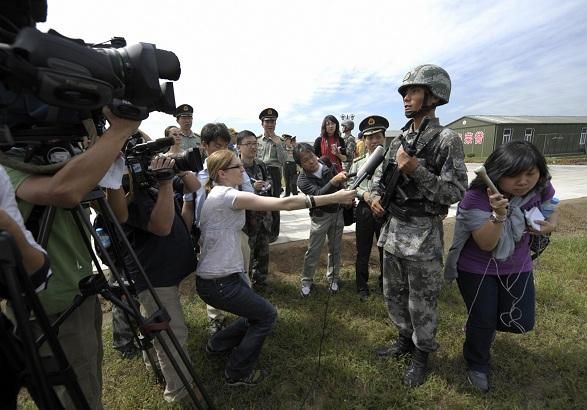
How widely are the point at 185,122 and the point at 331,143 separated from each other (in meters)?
2.75

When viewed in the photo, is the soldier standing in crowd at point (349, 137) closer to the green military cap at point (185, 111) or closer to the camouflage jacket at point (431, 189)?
the green military cap at point (185, 111)

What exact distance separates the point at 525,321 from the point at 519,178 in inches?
44.0

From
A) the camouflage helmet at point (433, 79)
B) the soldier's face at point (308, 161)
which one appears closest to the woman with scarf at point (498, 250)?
the camouflage helmet at point (433, 79)

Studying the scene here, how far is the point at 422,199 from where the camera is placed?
8.24 feet

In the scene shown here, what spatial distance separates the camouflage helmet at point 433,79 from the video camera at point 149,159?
1749 mm

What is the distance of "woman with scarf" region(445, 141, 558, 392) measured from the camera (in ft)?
7.63

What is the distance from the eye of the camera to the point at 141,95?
1.14m

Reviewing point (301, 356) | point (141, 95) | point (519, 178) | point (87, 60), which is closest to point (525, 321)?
point (519, 178)

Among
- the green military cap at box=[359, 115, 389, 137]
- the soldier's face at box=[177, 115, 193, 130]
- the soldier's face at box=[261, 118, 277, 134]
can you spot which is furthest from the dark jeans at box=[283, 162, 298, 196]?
the green military cap at box=[359, 115, 389, 137]

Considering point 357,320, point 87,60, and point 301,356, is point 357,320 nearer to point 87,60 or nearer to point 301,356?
point 301,356

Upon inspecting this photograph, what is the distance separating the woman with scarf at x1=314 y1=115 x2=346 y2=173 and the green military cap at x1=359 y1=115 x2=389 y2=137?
1.33 meters

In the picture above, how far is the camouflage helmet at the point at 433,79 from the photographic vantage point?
2455mm

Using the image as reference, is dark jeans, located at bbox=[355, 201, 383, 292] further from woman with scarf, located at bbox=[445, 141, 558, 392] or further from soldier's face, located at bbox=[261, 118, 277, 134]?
soldier's face, located at bbox=[261, 118, 277, 134]

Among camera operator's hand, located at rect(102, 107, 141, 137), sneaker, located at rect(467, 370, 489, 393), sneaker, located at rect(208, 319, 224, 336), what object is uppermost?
camera operator's hand, located at rect(102, 107, 141, 137)
